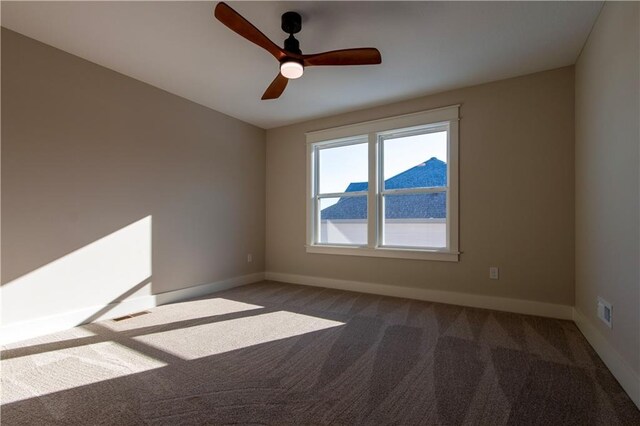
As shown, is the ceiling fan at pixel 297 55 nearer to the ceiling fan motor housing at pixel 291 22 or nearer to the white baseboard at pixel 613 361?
the ceiling fan motor housing at pixel 291 22

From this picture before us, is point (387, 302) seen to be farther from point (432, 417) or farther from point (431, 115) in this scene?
point (431, 115)

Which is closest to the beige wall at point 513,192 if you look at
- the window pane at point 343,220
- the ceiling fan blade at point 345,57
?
the window pane at point 343,220

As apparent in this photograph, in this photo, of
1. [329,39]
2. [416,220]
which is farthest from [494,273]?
[329,39]

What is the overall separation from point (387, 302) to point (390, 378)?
1683 millimetres

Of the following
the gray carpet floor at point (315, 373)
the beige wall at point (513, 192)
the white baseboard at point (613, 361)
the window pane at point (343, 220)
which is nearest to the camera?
the gray carpet floor at point (315, 373)

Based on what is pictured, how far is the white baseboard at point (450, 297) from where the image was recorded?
296 centimetres

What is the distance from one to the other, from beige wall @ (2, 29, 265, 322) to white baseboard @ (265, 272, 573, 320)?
53.5 inches

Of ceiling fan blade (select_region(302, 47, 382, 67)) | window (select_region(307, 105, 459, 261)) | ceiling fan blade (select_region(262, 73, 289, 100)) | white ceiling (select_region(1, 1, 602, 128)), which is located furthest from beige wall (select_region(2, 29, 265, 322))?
ceiling fan blade (select_region(302, 47, 382, 67))

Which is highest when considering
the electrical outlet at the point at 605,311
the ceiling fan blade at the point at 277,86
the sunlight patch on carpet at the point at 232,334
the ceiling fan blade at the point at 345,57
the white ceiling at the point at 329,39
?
the white ceiling at the point at 329,39

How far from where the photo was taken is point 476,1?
209 centimetres

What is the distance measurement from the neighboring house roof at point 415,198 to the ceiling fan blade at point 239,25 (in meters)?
2.28

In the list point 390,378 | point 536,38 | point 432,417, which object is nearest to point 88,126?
point 390,378

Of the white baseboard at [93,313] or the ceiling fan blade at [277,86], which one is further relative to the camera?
the ceiling fan blade at [277,86]

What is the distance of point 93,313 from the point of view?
9.39ft
